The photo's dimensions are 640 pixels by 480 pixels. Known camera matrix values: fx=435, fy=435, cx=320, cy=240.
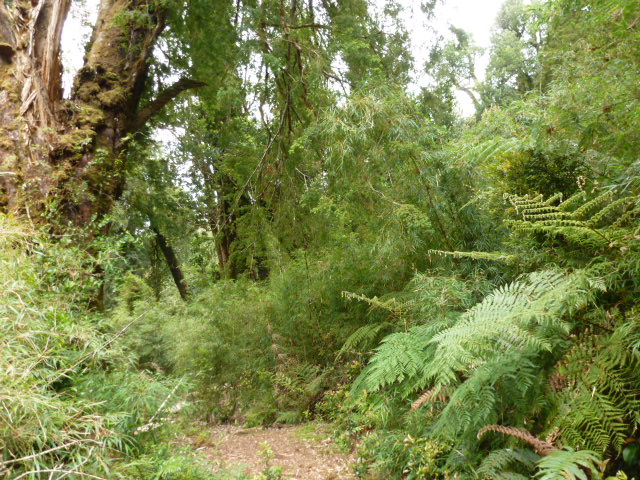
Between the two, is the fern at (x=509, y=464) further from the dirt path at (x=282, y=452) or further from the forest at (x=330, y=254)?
the dirt path at (x=282, y=452)

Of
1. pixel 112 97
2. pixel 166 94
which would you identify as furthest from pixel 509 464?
pixel 166 94

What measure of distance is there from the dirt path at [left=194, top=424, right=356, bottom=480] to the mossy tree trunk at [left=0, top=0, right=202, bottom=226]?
8.16 feet

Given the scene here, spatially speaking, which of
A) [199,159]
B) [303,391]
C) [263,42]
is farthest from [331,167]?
[199,159]

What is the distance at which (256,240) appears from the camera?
206 inches

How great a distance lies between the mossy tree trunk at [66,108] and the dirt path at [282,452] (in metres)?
2.49

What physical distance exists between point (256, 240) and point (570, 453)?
4.01 m

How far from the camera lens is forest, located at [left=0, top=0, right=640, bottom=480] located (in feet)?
6.91

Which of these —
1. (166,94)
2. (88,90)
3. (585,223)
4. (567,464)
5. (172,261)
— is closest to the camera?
(567,464)

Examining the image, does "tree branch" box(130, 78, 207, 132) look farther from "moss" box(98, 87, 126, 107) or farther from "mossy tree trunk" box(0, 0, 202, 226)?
"moss" box(98, 87, 126, 107)

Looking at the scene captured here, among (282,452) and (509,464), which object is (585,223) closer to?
(509,464)

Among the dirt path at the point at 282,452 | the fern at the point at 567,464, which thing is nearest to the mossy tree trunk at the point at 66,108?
the dirt path at the point at 282,452

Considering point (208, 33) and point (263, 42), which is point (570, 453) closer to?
point (263, 42)

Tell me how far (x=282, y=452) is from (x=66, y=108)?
4094 millimetres

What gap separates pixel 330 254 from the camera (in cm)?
491
